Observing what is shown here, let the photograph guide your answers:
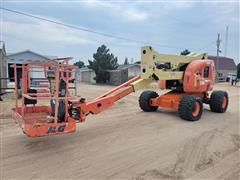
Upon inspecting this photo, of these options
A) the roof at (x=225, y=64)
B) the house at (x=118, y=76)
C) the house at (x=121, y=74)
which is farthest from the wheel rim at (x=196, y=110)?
the roof at (x=225, y=64)

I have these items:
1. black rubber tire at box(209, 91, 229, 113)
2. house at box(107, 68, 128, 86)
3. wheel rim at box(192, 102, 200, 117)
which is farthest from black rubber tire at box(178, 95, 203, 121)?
house at box(107, 68, 128, 86)

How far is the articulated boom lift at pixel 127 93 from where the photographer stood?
15.0ft

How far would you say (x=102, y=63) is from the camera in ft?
115

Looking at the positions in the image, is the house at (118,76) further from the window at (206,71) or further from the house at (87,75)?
the window at (206,71)

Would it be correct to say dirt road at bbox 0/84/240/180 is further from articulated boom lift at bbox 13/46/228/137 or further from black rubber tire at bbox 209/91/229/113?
black rubber tire at bbox 209/91/229/113

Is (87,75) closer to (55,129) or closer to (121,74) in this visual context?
(121,74)

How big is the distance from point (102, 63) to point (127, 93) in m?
29.0

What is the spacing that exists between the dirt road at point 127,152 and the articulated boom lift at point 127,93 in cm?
54

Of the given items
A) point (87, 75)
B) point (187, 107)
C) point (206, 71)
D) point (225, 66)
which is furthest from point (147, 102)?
point (225, 66)

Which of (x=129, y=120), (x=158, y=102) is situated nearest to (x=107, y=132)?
(x=129, y=120)

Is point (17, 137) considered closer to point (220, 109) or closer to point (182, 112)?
point (182, 112)

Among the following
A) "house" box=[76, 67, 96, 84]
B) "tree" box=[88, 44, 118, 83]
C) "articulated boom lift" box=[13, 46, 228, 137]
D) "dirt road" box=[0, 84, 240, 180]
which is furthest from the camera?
"house" box=[76, 67, 96, 84]

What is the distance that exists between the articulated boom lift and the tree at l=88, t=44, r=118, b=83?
86.3ft

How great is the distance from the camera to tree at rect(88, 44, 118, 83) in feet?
115
